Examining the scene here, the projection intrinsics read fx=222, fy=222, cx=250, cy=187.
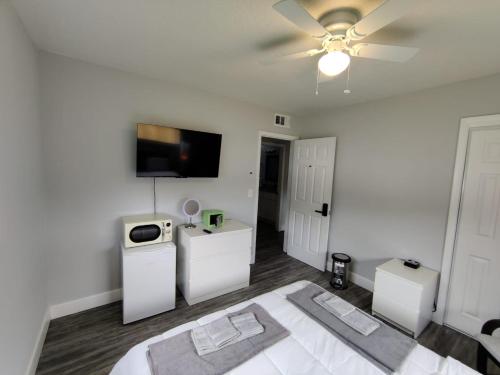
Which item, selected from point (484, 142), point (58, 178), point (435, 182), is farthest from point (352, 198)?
point (58, 178)

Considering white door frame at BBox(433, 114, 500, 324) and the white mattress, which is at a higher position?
white door frame at BBox(433, 114, 500, 324)

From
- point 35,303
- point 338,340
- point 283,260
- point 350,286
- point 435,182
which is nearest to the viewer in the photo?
point 338,340

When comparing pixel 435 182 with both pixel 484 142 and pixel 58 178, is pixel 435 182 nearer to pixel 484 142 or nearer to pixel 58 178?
pixel 484 142

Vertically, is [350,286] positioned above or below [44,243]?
below

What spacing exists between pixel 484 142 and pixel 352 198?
140 centimetres

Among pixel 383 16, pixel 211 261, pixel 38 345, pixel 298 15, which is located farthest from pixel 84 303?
pixel 383 16

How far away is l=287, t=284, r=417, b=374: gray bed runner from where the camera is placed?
3.93ft

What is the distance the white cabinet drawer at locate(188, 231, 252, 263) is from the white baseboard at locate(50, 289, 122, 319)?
0.94m

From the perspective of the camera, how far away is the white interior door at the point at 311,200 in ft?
10.9

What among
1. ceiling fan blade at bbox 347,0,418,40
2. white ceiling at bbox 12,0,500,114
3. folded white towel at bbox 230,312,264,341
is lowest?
folded white towel at bbox 230,312,264,341

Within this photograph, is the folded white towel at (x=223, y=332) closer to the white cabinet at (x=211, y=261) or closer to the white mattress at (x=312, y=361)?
the white mattress at (x=312, y=361)

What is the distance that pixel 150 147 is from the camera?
2324 millimetres

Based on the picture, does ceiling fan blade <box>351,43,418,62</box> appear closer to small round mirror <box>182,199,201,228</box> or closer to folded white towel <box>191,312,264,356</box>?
folded white towel <box>191,312,264,356</box>

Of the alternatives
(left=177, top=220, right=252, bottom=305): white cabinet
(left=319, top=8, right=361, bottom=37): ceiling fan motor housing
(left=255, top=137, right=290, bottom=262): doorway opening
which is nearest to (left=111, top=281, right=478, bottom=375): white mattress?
(left=177, top=220, right=252, bottom=305): white cabinet
